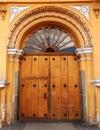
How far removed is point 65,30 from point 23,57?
5.84 feet

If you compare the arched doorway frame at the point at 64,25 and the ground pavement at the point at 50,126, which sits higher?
the arched doorway frame at the point at 64,25

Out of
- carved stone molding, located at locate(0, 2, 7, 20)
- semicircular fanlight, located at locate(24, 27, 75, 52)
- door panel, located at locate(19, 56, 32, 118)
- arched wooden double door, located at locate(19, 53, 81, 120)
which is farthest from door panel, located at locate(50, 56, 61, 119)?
carved stone molding, located at locate(0, 2, 7, 20)

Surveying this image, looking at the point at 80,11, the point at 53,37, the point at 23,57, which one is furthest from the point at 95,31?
the point at 23,57

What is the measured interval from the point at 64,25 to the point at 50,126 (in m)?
3.34

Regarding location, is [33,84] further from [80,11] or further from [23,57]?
[80,11]

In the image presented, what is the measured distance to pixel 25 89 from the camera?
20.7 ft

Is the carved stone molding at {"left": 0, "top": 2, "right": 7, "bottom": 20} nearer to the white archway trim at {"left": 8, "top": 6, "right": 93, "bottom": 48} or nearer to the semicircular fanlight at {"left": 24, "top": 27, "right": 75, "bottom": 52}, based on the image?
the white archway trim at {"left": 8, "top": 6, "right": 93, "bottom": 48}

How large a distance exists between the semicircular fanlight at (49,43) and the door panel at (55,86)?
1.24 feet

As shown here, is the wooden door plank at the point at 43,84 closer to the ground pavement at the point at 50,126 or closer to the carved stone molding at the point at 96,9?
the ground pavement at the point at 50,126

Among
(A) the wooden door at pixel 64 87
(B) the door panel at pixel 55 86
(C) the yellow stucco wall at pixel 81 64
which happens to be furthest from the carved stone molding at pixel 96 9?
(B) the door panel at pixel 55 86

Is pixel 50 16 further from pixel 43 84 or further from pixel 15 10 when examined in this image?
pixel 43 84

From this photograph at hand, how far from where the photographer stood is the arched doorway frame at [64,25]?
234 inches

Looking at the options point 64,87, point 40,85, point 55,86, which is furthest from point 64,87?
point 40,85

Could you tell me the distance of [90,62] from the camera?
5.96m
